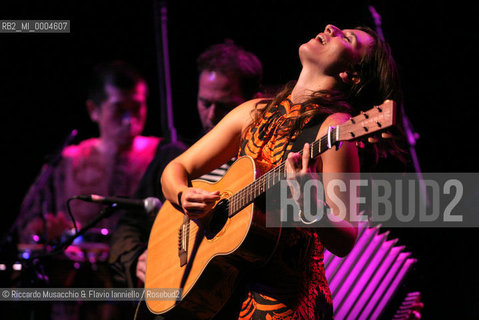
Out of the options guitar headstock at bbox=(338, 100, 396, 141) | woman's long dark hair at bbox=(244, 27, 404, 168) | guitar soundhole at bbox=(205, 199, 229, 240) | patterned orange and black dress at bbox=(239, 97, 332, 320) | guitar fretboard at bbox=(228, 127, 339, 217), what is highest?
woman's long dark hair at bbox=(244, 27, 404, 168)

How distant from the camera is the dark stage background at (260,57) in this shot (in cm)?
412

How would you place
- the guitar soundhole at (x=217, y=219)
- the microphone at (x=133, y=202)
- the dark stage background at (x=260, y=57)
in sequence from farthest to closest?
the dark stage background at (x=260, y=57), the microphone at (x=133, y=202), the guitar soundhole at (x=217, y=219)

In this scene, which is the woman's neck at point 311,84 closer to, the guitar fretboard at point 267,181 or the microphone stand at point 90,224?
the guitar fretboard at point 267,181

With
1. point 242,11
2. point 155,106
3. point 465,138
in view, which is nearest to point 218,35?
point 242,11

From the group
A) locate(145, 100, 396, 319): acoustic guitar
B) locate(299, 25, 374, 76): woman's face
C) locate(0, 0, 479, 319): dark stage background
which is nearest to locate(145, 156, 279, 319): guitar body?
locate(145, 100, 396, 319): acoustic guitar

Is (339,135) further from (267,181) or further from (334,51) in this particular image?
(334,51)

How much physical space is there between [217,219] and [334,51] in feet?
2.84

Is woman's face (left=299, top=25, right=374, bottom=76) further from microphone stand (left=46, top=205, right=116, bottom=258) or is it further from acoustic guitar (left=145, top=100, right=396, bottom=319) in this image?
microphone stand (left=46, top=205, right=116, bottom=258)

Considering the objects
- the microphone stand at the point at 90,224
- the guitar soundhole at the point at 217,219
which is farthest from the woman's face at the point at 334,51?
the microphone stand at the point at 90,224

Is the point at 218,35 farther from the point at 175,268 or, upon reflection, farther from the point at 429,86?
the point at 175,268

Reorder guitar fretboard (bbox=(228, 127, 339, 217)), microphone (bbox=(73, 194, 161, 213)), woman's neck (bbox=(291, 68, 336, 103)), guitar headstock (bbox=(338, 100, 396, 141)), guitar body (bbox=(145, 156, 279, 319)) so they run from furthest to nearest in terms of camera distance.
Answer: microphone (bbox=(73, 194, 161, 213)), woman's neck (bbox=(291, 68, 336, 103)), guitar body (bbox=(145, 156, 279, 319)), guitar fretboard (bbox=(228, 127, 339, 217)), guitar headstock (bbox=(338, 100, 396, 141))

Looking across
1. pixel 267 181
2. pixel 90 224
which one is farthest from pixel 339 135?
pixel 90 224

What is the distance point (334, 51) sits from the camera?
2.38m

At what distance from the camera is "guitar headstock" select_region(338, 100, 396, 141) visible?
1.77m
